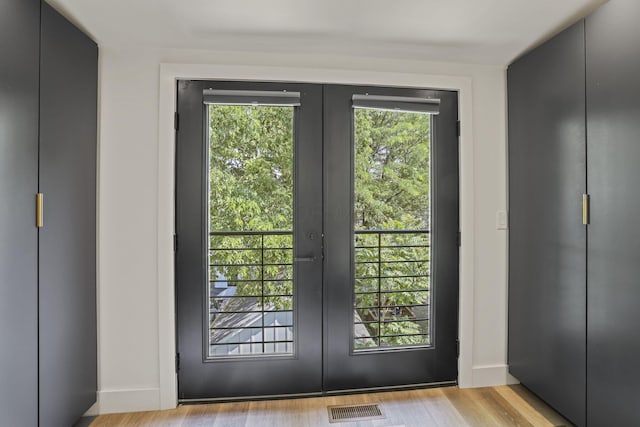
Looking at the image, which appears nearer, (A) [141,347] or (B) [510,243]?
(A) [141,347]

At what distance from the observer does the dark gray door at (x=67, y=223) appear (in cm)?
151

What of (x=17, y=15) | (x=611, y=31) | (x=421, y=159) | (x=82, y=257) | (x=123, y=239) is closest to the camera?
(x=17, y=15)

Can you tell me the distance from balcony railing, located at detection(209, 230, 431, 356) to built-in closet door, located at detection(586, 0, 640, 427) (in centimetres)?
91

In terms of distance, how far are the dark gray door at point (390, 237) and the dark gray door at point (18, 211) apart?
1482mm

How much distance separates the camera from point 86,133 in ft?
5.94

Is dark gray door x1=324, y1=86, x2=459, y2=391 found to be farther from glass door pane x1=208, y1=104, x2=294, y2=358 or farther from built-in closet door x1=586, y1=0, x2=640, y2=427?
built-in closet door x1=586, y1=0, x2=640, y2=427

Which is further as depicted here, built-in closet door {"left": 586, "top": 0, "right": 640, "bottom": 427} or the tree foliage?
the tree foliage

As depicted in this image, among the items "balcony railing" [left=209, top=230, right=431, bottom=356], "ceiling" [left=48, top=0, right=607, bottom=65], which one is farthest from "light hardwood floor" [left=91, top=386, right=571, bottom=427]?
"ceiling" [left=48, top=0, right=607, bottom=65]

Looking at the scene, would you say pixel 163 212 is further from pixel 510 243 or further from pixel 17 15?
pixel 510 243

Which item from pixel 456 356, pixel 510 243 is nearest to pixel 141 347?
pixel 456 356

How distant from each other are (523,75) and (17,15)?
2679mm

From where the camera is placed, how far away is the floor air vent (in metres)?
1.84

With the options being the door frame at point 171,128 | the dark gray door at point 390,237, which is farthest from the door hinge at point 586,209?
the door frame at point 171,128

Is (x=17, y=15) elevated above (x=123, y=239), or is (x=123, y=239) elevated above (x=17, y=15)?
(x=17, y=15)
